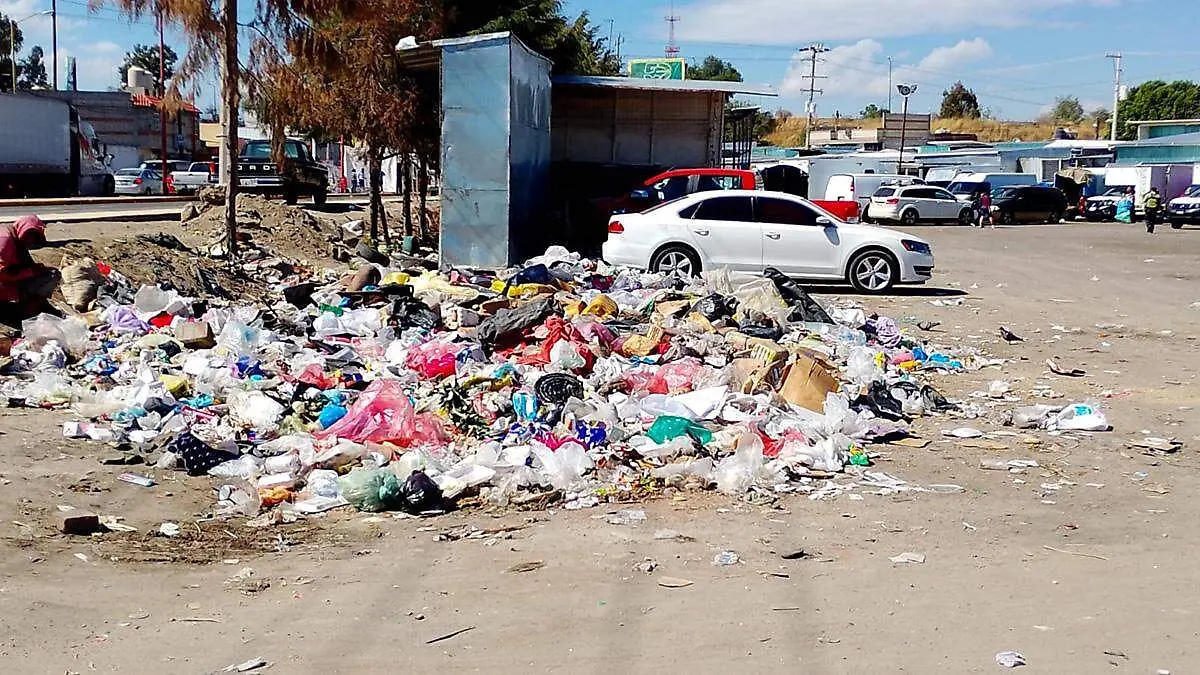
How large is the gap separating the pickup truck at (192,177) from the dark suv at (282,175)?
15.0m

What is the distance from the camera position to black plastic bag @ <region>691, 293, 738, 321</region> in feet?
39.5

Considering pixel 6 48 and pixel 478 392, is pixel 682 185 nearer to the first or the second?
pixel 478 392

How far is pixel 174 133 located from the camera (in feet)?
230

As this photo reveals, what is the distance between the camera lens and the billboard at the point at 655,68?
39.2 metres

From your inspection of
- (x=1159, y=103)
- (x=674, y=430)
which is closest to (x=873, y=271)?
(x=674, y=430)

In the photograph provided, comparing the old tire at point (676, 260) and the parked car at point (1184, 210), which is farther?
the parked car at point (1184, 210)

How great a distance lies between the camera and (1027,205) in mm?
42219

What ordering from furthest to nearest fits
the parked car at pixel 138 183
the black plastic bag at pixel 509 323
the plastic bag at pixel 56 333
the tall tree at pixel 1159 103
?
the tall tree at pixel 1159 103
the parked car at pixel 138 183
the black plastic bag at pixel 509 323
the plastic bag at pixel 56 333

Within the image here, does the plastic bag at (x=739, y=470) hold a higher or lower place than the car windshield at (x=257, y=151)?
lower

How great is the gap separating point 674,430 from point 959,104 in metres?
129

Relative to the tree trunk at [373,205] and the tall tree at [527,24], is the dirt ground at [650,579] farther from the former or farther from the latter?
the tall tree at [527,24]

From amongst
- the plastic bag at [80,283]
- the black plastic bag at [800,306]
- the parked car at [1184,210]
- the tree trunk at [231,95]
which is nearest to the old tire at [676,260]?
the black plastic bag at [800,306]

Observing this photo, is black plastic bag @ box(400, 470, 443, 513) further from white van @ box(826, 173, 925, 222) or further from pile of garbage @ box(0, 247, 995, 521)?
white van @ box(826, 173, 925, 222)

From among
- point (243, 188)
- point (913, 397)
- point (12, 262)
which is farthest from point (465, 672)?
point (243, 188)
